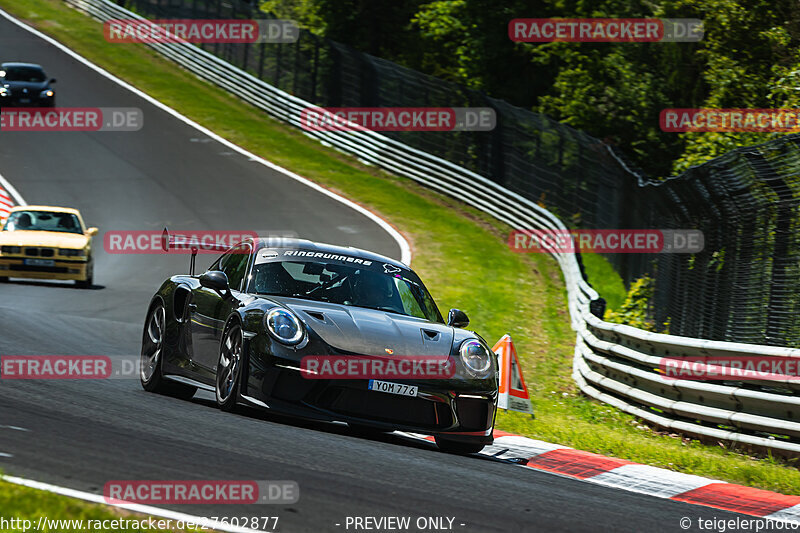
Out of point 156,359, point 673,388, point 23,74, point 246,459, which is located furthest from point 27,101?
point 246,459

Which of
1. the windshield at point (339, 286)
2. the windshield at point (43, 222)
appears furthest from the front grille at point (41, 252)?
the windshield at point (339, 286)

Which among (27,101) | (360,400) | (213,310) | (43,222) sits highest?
(213,310)

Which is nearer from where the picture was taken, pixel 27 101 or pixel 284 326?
pixel 284 326

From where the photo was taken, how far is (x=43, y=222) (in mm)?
20406

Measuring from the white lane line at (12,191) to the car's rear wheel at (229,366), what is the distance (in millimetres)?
19441

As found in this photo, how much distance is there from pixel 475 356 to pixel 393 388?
0.82 metres

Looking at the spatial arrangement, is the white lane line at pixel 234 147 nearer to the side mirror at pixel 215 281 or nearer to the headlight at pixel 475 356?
the side mirror at pixel 215 281

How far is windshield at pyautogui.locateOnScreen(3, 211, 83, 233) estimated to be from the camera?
2012 cm

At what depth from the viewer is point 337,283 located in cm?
905

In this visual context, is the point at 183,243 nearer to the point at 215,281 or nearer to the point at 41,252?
the point at 41,252

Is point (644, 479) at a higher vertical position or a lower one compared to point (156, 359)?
lower

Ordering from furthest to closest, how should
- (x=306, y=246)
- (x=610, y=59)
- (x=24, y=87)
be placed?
(x=24, y=87)
(x=610, y=59)
(x=306, y=246)

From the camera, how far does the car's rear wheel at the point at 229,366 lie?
8148 mm

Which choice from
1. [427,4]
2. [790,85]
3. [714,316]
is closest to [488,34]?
[427,4]
